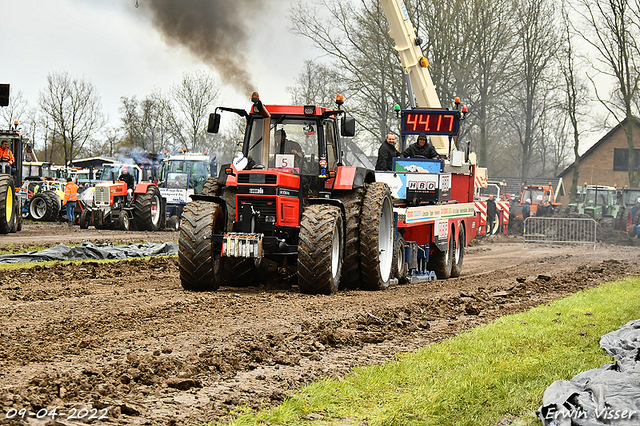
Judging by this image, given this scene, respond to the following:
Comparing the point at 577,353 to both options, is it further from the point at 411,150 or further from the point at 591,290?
the point at 411,150

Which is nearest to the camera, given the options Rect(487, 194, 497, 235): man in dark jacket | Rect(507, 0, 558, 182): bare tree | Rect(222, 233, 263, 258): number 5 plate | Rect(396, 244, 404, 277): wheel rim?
Rect(222, 233, 263, 258): number 5 plate

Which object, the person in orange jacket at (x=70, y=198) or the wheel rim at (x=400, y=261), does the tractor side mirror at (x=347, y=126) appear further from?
the person in orange jacket at (x=70, y=198)

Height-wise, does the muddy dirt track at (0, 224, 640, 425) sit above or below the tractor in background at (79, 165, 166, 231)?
below

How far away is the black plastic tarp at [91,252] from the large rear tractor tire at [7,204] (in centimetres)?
517

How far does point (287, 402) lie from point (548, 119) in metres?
53.0

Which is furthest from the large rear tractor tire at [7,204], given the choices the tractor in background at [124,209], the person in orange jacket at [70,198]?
the person in orange jacket at [70,198]

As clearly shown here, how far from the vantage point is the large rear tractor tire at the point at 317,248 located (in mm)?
9844

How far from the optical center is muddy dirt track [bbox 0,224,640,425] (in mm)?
4914

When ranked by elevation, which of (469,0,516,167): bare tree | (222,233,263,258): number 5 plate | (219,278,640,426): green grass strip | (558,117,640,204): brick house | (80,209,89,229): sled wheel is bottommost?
(219,278,640,426): green grass strip

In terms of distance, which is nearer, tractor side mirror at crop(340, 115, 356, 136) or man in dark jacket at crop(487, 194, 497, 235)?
tractor side mirror at crop(340, 115, 356, 136)

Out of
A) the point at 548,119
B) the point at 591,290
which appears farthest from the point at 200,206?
the point at 548,119

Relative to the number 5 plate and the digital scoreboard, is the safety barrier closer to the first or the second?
the digital scoreboard

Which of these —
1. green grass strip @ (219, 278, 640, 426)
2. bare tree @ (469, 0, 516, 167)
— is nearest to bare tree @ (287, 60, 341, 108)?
bare tree @ (469, 0, 516, 167)

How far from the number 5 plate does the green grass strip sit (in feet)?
10.3
